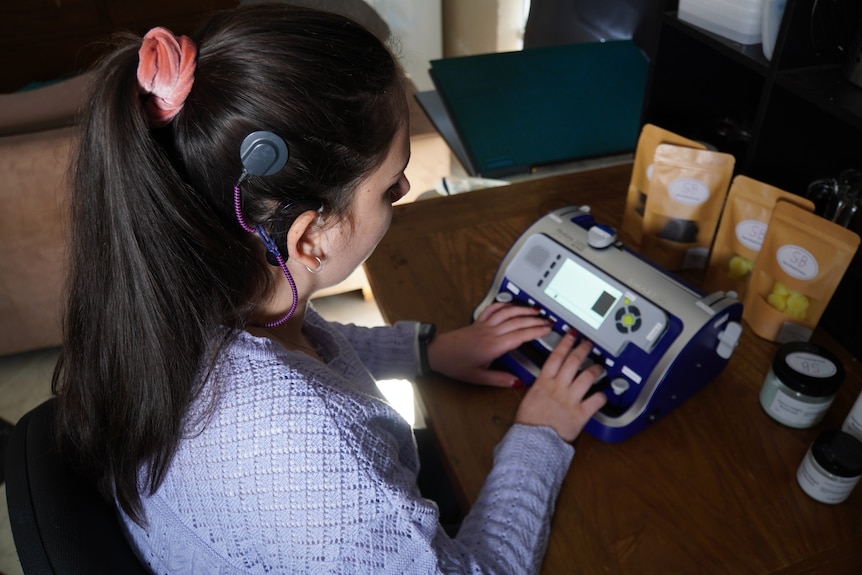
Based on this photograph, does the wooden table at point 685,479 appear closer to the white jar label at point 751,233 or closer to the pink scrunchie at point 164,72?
the white jar label at point 751,233

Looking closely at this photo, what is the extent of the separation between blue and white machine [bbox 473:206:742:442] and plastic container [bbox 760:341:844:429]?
0.21 feet

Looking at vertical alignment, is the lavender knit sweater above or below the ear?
below

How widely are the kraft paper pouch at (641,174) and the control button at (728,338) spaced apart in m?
0.30

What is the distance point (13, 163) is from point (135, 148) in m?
1.32

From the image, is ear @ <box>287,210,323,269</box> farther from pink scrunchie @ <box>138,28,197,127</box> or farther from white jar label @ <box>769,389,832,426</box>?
white jar label @ <box>769,389,832,426</box>

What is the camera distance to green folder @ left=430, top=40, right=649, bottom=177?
4.74ft

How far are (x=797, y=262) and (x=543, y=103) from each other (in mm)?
805

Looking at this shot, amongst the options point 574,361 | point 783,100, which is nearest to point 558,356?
point 574,361

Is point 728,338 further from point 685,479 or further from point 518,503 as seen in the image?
point 518,503

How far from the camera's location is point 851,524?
0.72 metres

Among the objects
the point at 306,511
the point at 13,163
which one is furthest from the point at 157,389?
the point at 13,163

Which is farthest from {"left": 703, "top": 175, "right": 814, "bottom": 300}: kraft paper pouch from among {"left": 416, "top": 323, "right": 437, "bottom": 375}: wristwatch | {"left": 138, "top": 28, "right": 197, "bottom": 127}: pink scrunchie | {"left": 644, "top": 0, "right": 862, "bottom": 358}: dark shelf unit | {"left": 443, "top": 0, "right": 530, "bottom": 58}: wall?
{"left": 443, "top": 0, "right": 530, "bottom": 58}: wall

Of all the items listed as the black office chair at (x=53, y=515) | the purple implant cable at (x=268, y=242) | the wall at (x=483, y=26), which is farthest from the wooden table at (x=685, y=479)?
the wall at (x=483, y=26)

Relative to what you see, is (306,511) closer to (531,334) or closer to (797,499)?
(531,334)
